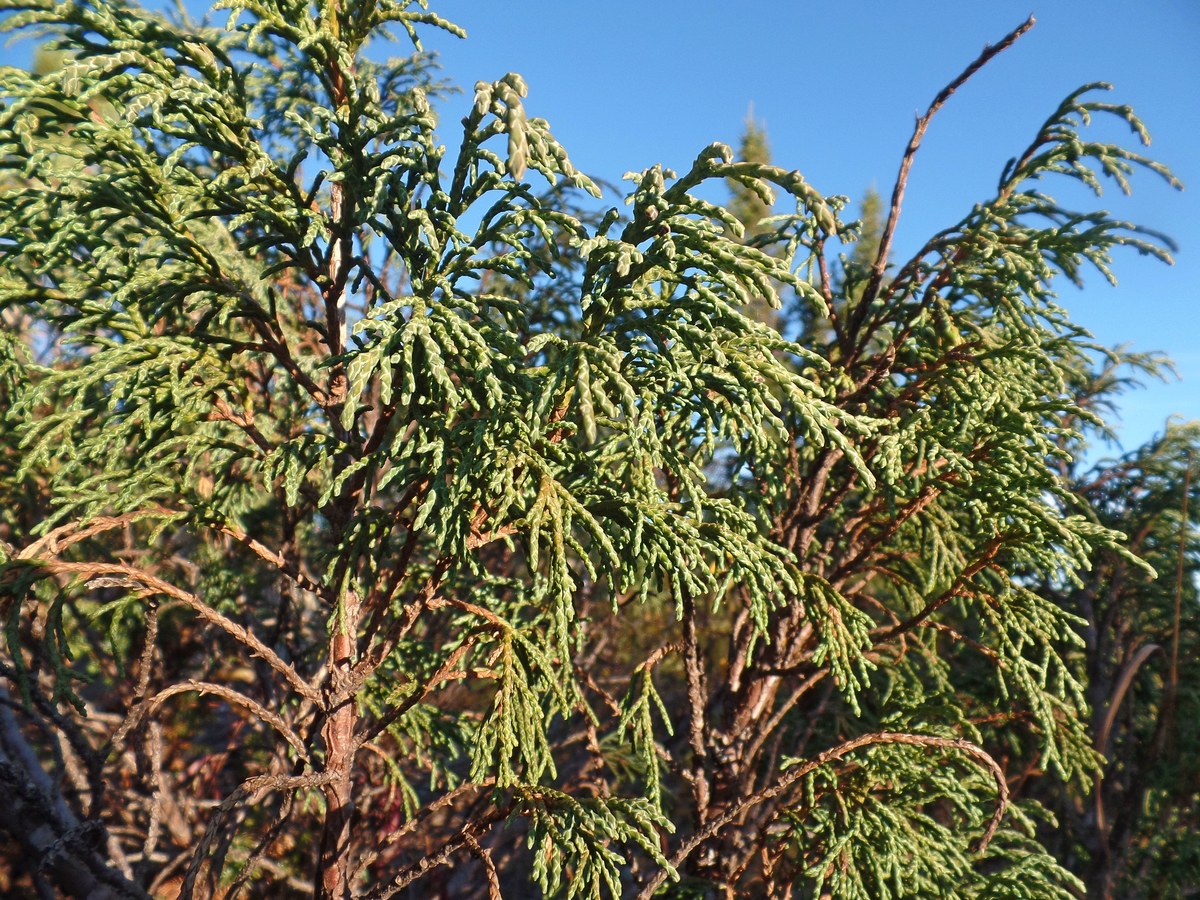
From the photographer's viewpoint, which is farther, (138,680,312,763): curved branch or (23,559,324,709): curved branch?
(23,559,324,709): curved branch

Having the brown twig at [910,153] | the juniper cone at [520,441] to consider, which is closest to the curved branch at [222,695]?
the juniper cone at [520,441]

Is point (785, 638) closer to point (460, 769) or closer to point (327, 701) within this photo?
point (327, 701)

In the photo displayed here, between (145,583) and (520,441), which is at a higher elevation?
(520,441)

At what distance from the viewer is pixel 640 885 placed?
4.57 m

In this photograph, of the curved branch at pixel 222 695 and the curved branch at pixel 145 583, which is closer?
the curved branch at pixel 222 695

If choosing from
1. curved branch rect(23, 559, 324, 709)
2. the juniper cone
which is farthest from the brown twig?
curved branch rect(23, 559, 324, 709)

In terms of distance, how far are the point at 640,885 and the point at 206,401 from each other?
3483mm

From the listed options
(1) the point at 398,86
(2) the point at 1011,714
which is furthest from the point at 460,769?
(1) the point at 398,86

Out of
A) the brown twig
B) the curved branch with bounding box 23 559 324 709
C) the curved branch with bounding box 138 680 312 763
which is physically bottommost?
the curved branch with bounding box 138 680 312 763

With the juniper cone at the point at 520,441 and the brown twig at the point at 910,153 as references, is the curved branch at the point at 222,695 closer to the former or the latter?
the juniper cone at the point at 520,441

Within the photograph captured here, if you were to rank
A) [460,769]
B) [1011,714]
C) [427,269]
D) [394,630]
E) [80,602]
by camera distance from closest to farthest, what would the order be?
[427,269] → [394,630] → [1011,714] → [80,602] → [460,769]

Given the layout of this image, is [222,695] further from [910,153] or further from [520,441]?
[910,153]

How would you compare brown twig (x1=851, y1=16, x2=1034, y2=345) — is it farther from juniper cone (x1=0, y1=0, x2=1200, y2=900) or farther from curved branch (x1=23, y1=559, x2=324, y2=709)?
curved branch (x1=23, y1=559, x2=324, y2=709)

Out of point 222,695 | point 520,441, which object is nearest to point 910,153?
point 520,441
